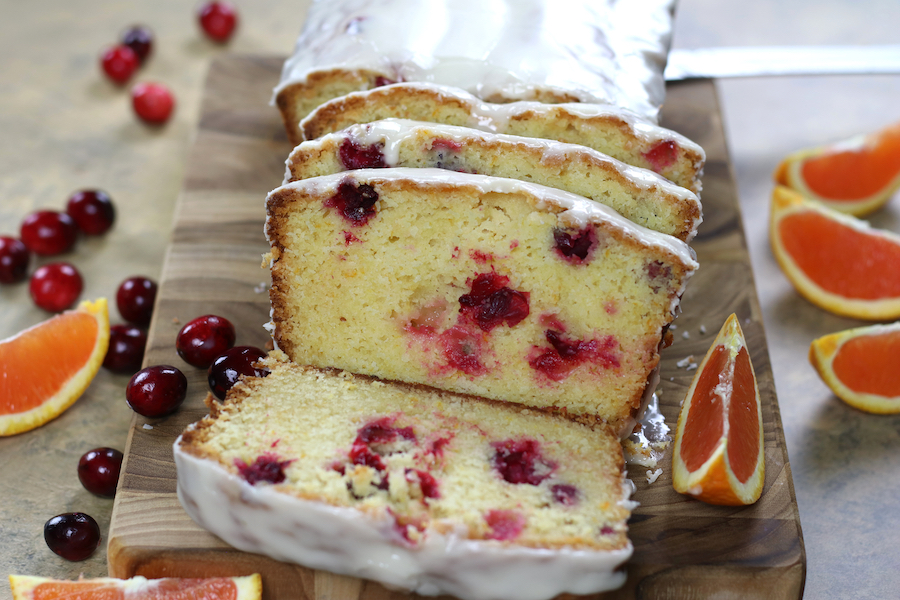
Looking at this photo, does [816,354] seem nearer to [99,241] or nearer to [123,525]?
[123,525]

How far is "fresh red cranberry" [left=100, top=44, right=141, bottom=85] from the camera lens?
4812 millimetres

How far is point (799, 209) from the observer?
12.6 ft

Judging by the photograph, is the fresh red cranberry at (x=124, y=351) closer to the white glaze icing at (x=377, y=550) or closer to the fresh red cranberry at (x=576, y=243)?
the white glaze icing at (x=377, y=550)

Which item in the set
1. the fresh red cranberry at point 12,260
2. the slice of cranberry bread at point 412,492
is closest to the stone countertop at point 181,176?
the fresh red cranberry at point 12,260

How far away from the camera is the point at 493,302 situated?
2801 mm

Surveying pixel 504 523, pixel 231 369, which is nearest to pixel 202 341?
pixel 231 369

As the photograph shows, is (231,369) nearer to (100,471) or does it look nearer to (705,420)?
(100,471)

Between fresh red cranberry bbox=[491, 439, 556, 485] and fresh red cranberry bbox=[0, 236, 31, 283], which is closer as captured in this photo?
fresh red cranberry bbox=[491, 439, 556, 485]

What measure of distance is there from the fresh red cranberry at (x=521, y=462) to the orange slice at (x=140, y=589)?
0.79 metres

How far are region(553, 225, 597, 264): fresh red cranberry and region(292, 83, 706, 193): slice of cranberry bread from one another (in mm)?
412

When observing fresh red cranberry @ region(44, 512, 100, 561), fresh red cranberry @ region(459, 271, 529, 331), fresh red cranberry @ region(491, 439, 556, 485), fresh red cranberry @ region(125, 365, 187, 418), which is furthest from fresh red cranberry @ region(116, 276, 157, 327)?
fresh red cranberry @ region(491, 439, 556, 485)

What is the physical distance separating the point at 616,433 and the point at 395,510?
85cm

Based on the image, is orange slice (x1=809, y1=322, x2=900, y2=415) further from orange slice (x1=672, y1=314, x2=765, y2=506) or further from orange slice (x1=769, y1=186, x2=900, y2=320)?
orange slice (x1=672, y1=314, x2=765, y2=506)

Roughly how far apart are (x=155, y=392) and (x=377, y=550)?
1.00 metres
